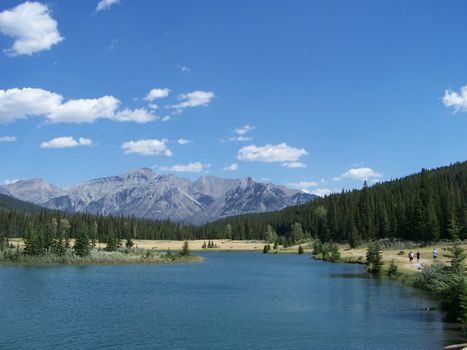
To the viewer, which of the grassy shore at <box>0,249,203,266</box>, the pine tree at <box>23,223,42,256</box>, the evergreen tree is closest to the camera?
the evergreen tree

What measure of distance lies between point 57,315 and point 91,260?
7125 centimetres

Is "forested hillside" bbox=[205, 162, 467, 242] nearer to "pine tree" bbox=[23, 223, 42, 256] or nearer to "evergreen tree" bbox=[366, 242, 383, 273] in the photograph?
"evergreen tree" bbox=[366, 242, 383, 273]

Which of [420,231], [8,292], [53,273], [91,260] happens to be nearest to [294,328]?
[8,292]

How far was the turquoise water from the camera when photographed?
3547 centimetres

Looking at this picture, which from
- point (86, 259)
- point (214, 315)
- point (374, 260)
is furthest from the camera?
point (86, 259)

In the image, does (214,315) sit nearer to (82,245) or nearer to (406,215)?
(82,245)

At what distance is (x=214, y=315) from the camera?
46125mm

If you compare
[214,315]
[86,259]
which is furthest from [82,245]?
[214,315]

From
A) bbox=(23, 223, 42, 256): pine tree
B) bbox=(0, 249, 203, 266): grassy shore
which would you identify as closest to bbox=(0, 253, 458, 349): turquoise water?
bbox=(0, 249, 203, 266): grassy shore

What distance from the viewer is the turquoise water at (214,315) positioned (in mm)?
35469

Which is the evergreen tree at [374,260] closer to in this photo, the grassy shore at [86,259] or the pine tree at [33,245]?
the grassy shore at [86,259]

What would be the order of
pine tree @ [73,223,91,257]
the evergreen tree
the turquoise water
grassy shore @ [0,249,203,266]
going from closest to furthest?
the turquoise water, the evergreen tree, grassy shore @ [0,249,203,266], pine tree @ [73,223,91,257]

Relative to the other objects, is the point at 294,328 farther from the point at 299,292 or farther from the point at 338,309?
the point at 299,292

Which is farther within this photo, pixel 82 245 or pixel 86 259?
pixel 82 245
